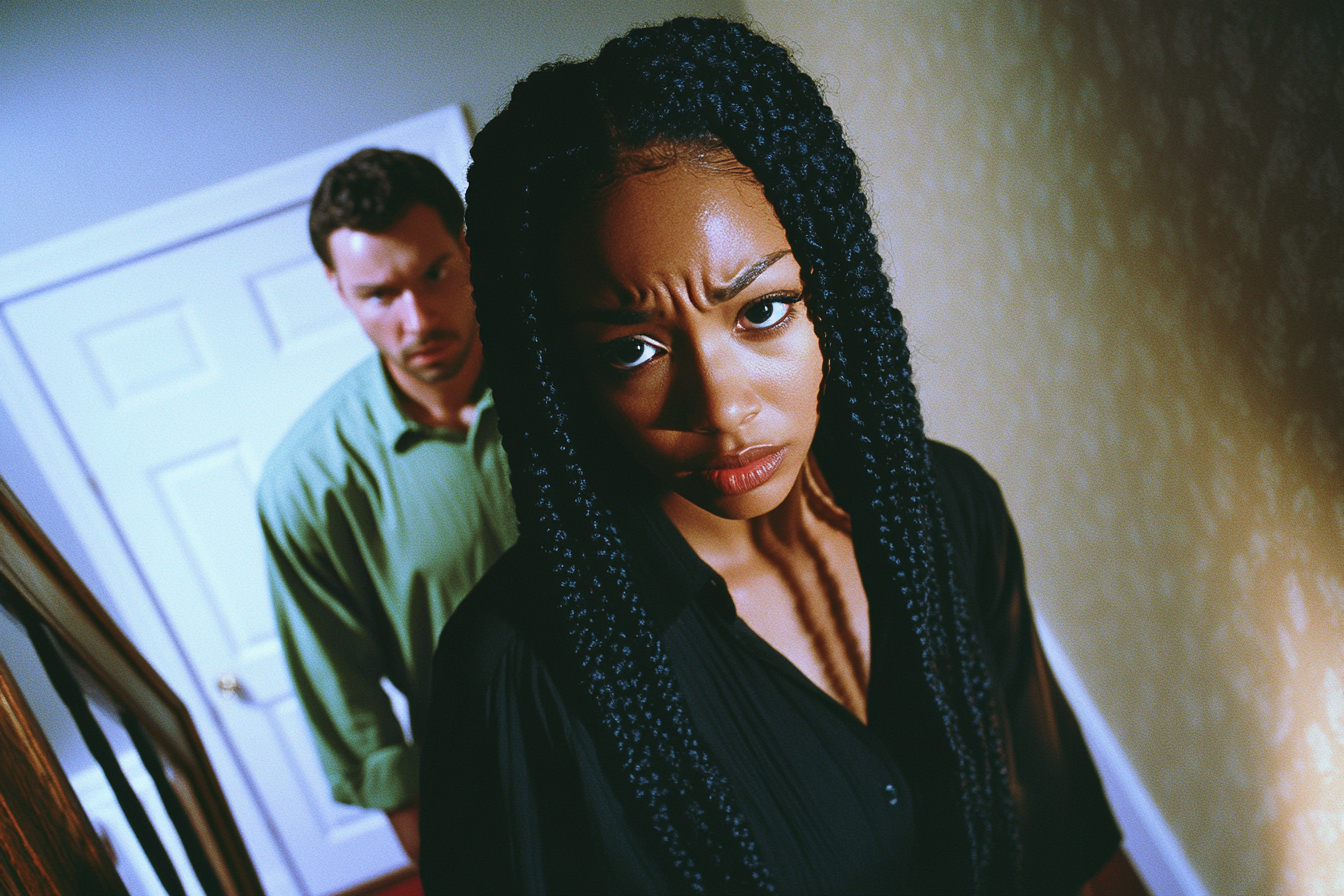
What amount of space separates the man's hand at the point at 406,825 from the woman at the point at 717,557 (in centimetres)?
139

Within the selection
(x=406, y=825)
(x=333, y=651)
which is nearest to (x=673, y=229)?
(x=333, y=651)

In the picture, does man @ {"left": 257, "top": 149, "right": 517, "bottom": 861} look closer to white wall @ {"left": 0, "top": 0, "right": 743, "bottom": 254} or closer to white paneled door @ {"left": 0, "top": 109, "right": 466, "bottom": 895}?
white paneled door @ {"left": 0, "top": 109, "right": 466, "bottom": 895}

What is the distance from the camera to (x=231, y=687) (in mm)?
Result: 2139

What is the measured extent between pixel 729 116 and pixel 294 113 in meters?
1.71

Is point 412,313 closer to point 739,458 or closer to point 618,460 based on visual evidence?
point 618,460

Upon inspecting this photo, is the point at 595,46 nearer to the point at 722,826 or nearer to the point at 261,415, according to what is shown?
the point at 261,415

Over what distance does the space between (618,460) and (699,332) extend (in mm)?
214

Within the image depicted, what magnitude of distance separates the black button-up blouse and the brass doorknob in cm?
170

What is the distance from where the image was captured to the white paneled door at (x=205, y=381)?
186cm

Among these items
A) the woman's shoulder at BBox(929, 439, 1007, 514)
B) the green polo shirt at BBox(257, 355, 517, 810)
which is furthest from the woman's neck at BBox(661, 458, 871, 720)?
the green polo shirt at BBox(257, 355, 517, 810)

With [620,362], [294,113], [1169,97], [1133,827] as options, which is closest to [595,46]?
[294,113]

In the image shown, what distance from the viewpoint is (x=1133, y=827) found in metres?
1.46

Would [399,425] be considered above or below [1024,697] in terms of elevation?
above

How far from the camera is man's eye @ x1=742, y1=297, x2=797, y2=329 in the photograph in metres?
0.62
